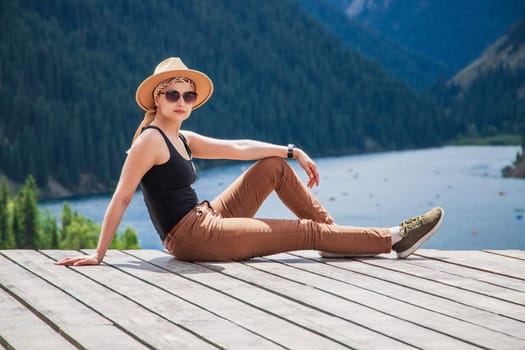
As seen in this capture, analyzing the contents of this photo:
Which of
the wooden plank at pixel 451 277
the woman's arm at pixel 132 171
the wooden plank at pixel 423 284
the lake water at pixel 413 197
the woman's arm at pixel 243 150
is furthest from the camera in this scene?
the lake water at pixel 413 197

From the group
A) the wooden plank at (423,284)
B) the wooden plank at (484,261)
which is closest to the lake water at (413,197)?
the wooden plank at (484,261)

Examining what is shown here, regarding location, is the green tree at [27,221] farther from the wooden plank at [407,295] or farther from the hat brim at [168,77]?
the wooden plank at [407,295]

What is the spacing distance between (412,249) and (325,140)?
5277 inches

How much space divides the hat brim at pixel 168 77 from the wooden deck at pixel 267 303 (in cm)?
104

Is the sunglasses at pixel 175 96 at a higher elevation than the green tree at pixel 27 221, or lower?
higher

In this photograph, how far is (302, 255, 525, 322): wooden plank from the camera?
379cm

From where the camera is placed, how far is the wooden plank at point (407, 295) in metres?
3.46

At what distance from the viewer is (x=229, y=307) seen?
12.4 feet

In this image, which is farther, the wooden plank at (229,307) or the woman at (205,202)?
the woman at (205,202)

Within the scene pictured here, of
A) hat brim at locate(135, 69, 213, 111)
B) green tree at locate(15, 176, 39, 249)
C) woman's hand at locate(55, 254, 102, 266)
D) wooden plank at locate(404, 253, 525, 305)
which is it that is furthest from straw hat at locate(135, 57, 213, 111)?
green tree at locate(15, 176, 39, 249)

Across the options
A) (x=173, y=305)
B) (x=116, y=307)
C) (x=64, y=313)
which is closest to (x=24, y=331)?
(x=64, y=313)

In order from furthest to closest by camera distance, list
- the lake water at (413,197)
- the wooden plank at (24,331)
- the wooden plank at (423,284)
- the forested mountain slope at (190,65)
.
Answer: the forested mountain slope at (190,65) → the lake water at (413,197) → the wooden plank at (423,284) → the wooden plank at (24,331)

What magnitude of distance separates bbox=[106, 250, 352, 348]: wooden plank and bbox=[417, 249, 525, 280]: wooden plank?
63.3 inches

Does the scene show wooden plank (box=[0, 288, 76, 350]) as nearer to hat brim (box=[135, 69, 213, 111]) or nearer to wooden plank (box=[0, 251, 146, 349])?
wooden plank (box=[0, 251, 146, 349])
